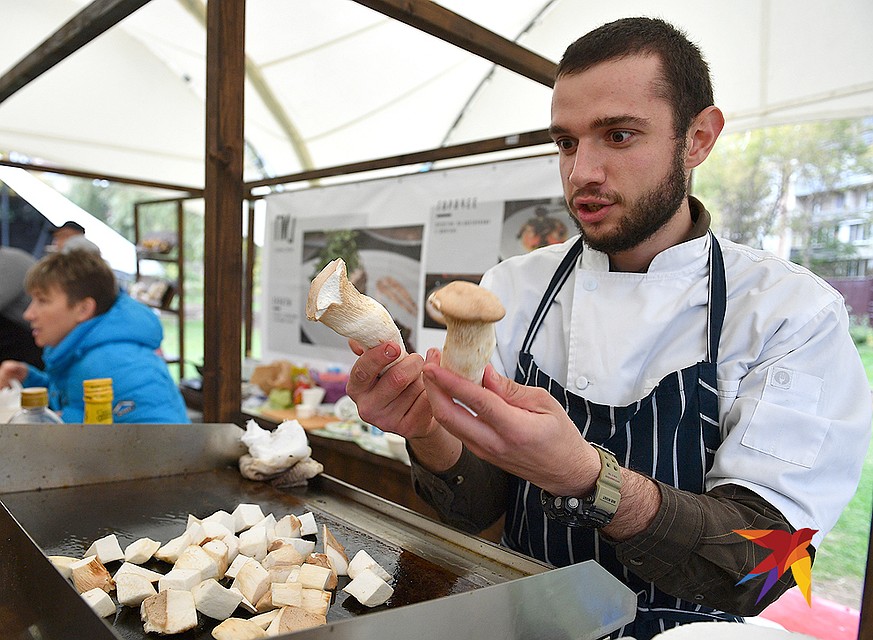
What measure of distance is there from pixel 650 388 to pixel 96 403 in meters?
1.53

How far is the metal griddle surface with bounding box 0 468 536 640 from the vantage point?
1046mm

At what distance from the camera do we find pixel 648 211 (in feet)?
4.29

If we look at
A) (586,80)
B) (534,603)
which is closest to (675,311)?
(586,80)

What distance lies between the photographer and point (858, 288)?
10.9ft

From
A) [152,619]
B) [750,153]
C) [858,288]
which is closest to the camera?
[152,619]

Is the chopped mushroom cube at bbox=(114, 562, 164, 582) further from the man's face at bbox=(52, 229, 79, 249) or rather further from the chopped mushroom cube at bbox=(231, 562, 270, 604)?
the man's face at bbox=(52, 229, 79, 249)

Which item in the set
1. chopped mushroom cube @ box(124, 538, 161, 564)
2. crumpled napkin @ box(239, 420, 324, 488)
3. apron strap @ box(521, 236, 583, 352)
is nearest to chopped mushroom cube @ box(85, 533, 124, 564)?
chopped mushroom cube @ box(124, 538, 161, 564)

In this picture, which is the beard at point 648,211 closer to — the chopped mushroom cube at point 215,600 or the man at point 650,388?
the man at point 650,388

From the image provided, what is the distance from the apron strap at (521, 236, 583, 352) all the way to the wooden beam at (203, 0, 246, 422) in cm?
85

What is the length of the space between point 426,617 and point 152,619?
0.45 m

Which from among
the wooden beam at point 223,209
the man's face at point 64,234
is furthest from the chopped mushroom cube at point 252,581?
the man's face at point 64,234

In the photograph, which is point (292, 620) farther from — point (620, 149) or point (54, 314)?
point (54, 314)

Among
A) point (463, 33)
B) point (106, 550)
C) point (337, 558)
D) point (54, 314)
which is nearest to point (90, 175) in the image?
point (54, 314)

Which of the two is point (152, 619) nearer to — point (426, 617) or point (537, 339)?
point (426, 617)
